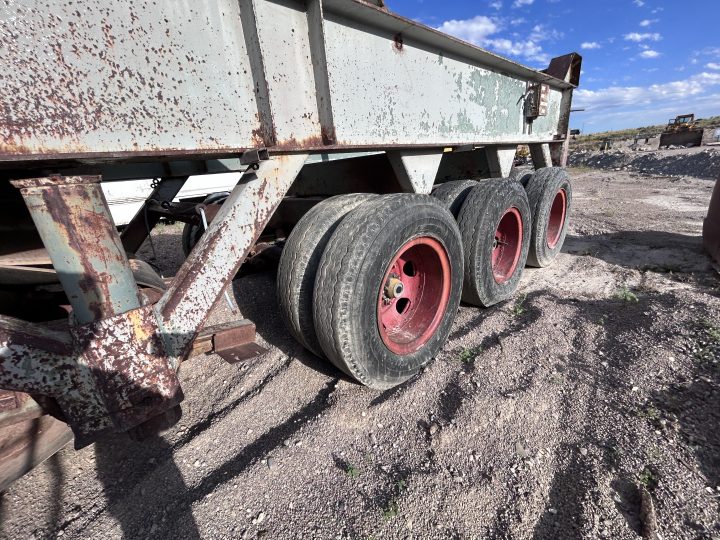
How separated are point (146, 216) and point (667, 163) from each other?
22.4 meters

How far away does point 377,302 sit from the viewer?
2.07 m

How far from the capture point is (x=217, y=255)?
5.42 ft

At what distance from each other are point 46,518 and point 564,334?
10.8 feet

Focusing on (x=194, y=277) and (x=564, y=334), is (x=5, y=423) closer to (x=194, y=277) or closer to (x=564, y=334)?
(x=194, y=277)

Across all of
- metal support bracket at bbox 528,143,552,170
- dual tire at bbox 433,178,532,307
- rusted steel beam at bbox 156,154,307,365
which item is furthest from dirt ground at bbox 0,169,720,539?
metal support bracket at bbox 528,143,552,170

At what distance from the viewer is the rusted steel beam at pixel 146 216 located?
3.38 m

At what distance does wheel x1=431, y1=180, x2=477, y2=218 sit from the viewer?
3031 millimetres

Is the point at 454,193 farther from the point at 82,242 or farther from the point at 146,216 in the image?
the point at 146,216

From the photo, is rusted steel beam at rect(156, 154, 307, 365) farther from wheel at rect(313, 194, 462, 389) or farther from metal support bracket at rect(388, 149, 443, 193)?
metal support bracket at rect(388, 149, 443, 193)

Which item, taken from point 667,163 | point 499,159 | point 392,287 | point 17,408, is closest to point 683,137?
point 667,163

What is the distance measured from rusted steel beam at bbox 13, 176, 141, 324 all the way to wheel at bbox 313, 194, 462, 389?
914mm

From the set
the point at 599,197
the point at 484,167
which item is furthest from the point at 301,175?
the point at 599,197

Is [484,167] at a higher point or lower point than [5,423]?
higher

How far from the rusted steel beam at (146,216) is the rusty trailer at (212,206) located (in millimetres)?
39
